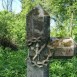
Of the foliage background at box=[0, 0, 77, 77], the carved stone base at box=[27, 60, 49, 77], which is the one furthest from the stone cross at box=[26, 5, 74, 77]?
the foliage background at box=[0, 0, 77, 77]

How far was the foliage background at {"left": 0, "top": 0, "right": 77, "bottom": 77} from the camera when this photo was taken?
8.63 meters

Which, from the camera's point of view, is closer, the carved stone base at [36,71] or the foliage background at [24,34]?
the carved stone base at [36,71]

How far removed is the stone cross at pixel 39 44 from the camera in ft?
7.12

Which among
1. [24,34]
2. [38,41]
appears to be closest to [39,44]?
[38,41]

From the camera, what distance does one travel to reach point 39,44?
2.21 metres

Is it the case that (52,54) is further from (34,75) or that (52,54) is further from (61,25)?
(61,25)

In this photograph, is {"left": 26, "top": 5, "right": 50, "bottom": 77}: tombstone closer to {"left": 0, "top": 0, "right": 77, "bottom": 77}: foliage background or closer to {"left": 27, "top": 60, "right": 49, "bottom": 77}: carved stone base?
{"left": 27, "top": 60, "right": 49, "bottom": 77}: carved stone base

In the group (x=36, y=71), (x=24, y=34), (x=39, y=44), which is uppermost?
(x=39, y=44)

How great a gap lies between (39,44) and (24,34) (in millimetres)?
21993

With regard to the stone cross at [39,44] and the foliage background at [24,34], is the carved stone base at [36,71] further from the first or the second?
the foliage background at [24,34]

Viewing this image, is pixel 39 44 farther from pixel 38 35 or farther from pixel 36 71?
pixel 36 71

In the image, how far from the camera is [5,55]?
1100 centimetres

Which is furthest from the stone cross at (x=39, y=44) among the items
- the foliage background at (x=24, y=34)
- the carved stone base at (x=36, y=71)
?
the foliage background at (x=24, y=34)

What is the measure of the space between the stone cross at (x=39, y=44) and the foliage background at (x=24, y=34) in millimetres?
5627
